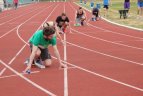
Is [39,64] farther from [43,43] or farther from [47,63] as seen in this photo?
[43,43]

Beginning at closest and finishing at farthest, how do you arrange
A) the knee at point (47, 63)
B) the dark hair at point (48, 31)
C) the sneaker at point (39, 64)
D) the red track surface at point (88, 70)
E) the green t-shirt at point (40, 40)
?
the red track surface at point (88, 70), the dark hair at point (48, 31), the green t-shirt at point (40, 40), the sneaker at point (39, 64), the knee at point (47, 63)

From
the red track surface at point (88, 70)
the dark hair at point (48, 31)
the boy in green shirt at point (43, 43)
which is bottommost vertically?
the red track surface at point (88, 70)

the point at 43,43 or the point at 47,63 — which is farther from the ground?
the point at 43,43

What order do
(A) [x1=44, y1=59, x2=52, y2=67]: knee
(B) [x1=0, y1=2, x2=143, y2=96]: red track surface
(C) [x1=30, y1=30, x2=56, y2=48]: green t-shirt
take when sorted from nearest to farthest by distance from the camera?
(B) [x1=0, y1=2, x2=143, y2=96]: red track surface, (C) [x1=30, y1=30, x2=56, y2=48]: green t-shirt, (A) [x1=44, y1=59, x2=52, y2=67]: knee

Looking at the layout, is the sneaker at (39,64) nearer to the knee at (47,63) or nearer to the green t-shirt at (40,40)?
the knee at (47,63)

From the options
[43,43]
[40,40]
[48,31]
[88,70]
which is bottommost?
[88,70]

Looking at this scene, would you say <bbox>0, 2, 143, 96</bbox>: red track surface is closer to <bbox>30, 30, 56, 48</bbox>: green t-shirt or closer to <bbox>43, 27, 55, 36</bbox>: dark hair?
<bbox>30, 30, 56, 48</bbox>: green t-shirt

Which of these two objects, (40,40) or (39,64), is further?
(39,64)

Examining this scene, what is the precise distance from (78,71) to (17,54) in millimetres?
3234

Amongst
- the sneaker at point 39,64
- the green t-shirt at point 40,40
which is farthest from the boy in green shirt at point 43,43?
the sneaker at point 39,64

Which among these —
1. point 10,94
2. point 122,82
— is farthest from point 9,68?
point 122,82

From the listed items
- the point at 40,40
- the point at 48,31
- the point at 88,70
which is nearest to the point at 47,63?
the point at 40,40

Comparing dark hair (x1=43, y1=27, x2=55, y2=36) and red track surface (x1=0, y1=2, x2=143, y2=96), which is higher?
dark hair (x1=43, y1=27, x2=55, y2=36)

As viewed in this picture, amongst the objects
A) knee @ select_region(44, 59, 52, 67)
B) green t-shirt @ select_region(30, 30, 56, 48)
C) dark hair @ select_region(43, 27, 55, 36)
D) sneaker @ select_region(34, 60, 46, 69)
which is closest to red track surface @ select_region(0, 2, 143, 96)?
knee @ select_region(44, 59, 52, 67)
